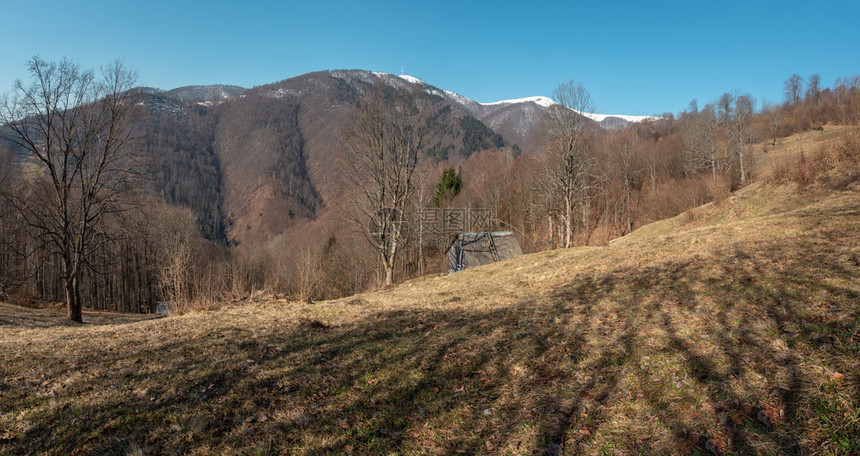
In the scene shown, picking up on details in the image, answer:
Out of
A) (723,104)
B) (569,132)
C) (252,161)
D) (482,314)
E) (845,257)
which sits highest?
(252,161)

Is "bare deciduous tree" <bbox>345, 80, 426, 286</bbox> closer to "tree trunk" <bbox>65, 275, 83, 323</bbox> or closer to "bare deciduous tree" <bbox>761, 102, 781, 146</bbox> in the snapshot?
"tree trunk" <bbox>65, 275, 83, 323</bbox>

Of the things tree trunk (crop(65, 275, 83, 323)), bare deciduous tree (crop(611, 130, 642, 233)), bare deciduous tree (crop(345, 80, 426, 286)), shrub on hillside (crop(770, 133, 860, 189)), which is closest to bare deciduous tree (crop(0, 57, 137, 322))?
tree trunk (crop(65, 275, 83, 323))

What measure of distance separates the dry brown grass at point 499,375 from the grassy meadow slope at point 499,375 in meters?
0.02

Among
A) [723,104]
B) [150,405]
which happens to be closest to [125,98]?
[150,405]

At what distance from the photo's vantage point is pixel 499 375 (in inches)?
177

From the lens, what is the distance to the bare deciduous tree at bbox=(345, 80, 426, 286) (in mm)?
17844

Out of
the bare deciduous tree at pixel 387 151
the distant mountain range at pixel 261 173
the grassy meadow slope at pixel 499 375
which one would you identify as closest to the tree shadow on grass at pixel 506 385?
the grassy meadow slope at pixel 499 375

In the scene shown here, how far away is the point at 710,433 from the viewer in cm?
295

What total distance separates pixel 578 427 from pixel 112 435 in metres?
4.09

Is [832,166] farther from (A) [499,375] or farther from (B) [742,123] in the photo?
(B) [742,123]

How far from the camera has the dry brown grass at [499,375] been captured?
3.10 m

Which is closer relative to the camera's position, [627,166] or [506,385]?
[506,385]

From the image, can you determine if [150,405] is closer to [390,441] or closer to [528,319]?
[390,441]

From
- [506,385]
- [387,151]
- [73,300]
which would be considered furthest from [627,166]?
[73,300]
